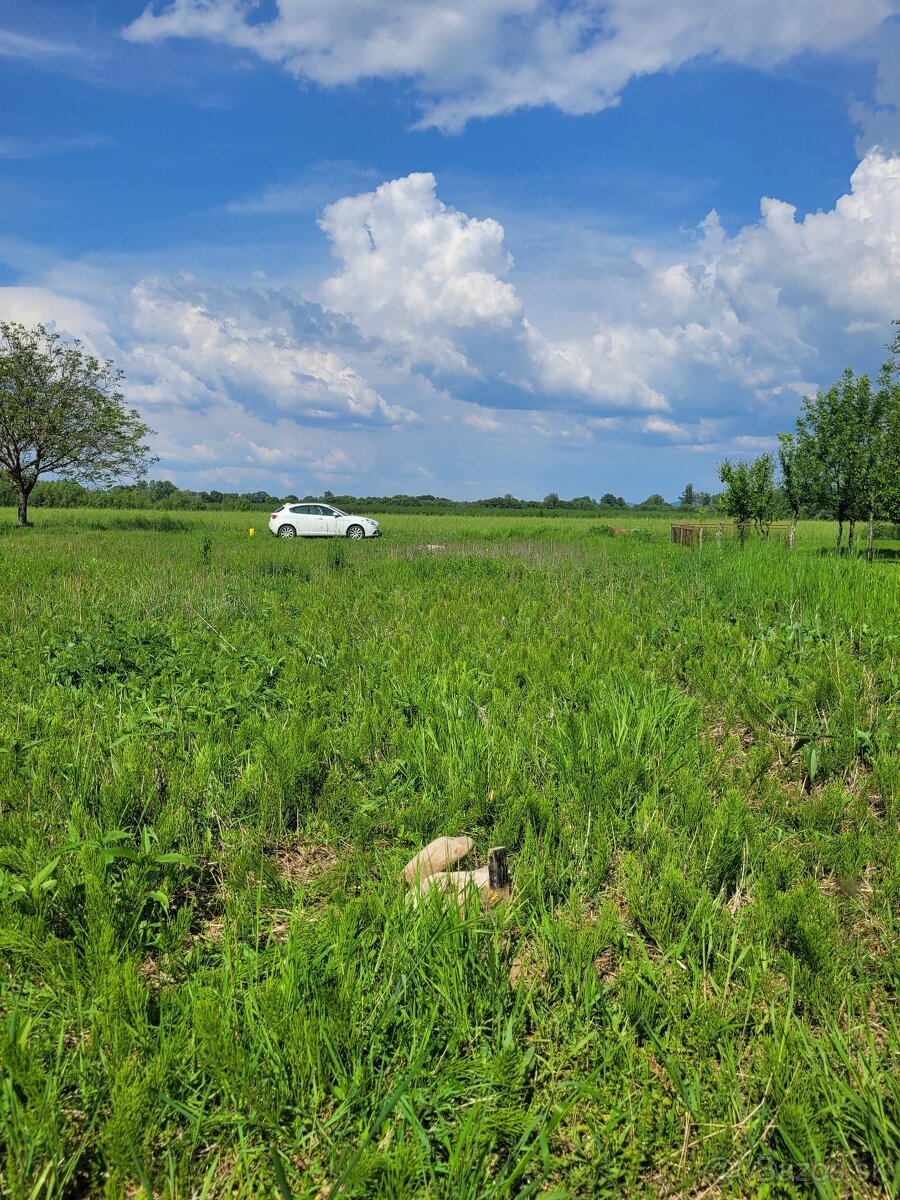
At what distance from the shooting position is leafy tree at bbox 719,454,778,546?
3950cm

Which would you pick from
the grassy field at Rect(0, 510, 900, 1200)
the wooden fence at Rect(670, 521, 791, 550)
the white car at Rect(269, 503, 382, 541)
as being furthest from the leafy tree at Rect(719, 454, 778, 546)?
the grassy field at Rect(0, 510, 900, 1200)

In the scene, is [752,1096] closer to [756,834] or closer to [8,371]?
[756,834]

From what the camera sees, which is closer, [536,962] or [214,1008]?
[214,1008]

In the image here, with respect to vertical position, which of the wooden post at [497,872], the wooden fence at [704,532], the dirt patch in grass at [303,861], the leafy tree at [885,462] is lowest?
the dirt patch in grass at [303,861]

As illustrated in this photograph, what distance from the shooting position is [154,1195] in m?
1.86

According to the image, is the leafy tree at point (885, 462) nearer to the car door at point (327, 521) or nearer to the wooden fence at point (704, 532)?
the wooden fence at point (704, 532)

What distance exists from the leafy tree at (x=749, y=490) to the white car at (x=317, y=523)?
2062cm

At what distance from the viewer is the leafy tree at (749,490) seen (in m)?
39.5

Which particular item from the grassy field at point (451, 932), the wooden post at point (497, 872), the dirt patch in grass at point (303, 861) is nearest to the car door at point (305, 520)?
the grassy field at point (451, 932)

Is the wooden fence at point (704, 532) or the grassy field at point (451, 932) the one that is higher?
the wooden fence at point (704, 532)

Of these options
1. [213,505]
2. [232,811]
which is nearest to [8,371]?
[232,811]

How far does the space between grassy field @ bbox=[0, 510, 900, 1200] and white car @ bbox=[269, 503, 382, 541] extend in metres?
26.9

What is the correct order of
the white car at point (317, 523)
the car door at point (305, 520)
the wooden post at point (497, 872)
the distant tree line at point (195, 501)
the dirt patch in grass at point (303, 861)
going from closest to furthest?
the wooden post at point (497, 872) → the dirt patch in grass at point (303, 861) → the white car at point (317, 523) → the car door at point (305, 520) → the distant tree line at point (195, 501)

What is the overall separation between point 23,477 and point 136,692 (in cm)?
3816
